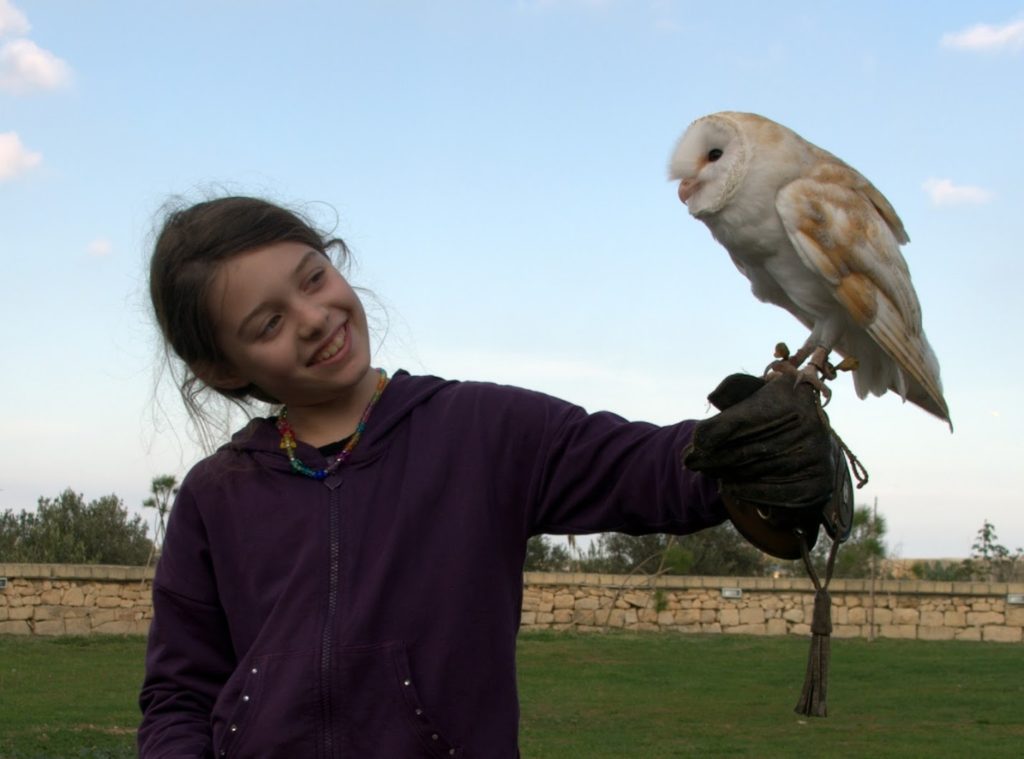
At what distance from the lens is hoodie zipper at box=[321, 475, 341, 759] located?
1.71 metres

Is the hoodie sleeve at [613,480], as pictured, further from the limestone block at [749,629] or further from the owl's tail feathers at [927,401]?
the limestone block at [749,629]

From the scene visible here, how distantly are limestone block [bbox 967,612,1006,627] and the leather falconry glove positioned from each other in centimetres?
1588

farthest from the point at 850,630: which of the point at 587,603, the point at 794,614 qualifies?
the point at 587,603

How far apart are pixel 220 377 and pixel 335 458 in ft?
0.98

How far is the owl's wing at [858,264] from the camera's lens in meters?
2.25

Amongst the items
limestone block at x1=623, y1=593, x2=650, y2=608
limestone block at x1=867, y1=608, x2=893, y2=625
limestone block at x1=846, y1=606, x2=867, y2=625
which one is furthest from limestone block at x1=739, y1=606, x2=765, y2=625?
limestone block at x1=867, y1=608, x2=893, y2=625

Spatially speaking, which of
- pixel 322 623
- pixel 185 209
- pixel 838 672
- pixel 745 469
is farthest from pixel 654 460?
pixel 838 672

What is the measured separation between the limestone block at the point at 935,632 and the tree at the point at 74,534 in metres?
11.8

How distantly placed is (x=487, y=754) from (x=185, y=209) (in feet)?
3.40

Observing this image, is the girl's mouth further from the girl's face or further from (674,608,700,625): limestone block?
(674,608,700,625): limestone block

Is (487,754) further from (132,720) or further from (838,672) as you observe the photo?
(838,672)

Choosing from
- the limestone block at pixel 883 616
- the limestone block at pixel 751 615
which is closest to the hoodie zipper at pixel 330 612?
the limestone block at pixel 751 615

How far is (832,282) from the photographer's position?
228 cm

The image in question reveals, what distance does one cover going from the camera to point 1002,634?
1599cm
